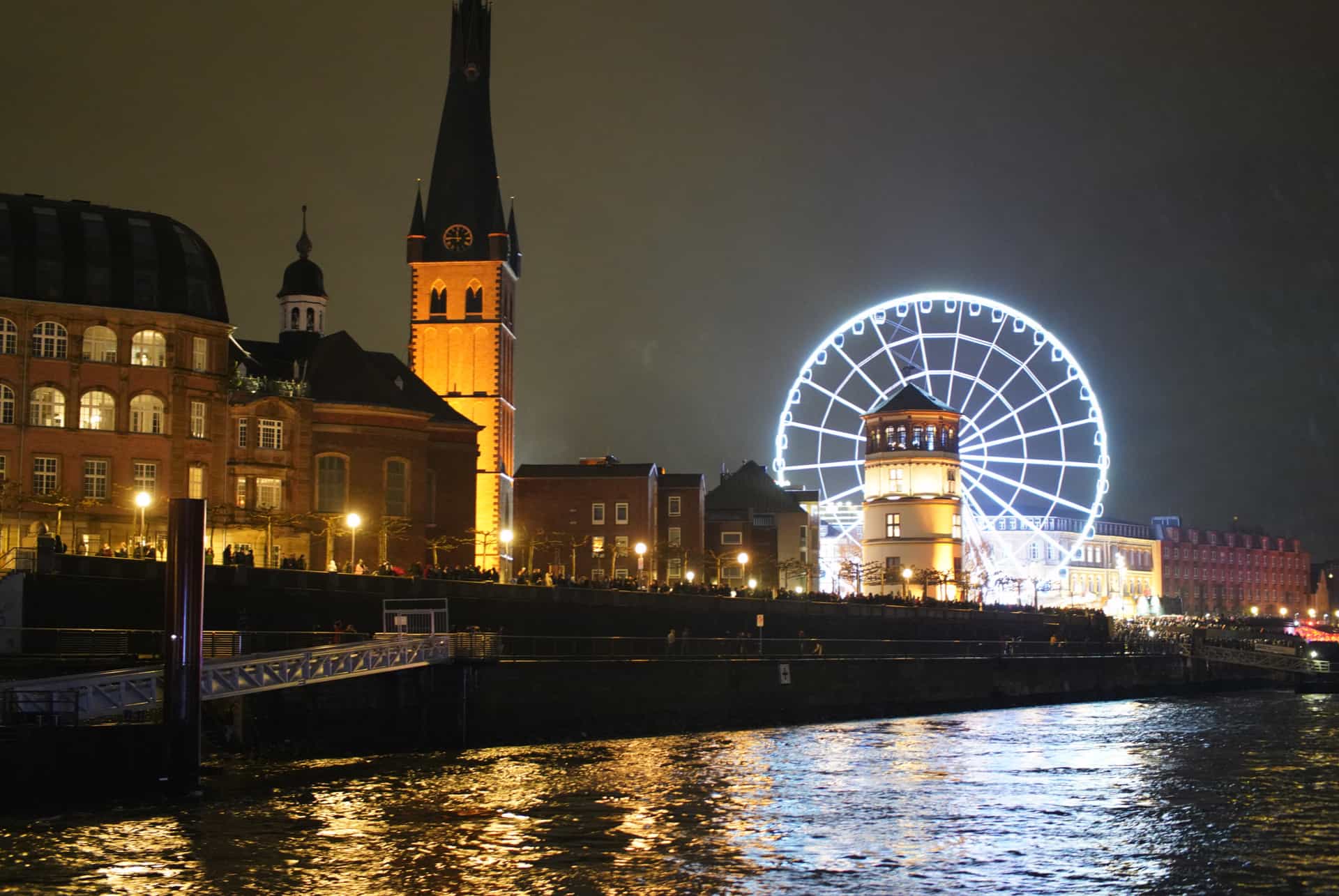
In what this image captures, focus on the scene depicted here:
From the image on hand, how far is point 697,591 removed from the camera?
87.7m

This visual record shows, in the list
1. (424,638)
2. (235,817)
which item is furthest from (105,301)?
(235,817)

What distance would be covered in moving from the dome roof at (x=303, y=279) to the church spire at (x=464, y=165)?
10.8 meters

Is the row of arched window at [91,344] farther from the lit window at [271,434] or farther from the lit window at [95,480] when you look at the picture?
the lit window at [271,434]

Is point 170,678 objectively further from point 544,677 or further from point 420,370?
point 420,370

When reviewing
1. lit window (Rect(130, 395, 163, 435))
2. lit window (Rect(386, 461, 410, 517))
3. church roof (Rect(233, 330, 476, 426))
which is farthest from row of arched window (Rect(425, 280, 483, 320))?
lit window (Rect(130, 395, 163, 435))

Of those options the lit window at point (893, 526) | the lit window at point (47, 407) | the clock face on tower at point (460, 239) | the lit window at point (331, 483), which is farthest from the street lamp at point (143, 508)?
the lit window at point (893, 526)

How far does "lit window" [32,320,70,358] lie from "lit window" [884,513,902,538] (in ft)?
227

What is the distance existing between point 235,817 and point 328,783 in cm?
709

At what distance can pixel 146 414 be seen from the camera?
71.2 m

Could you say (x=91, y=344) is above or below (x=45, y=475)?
above

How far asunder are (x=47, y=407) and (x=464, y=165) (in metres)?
52.2

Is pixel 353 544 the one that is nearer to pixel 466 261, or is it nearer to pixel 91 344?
pixel 91 344

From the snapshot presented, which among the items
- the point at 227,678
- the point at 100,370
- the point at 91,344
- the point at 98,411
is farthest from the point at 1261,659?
the point at 227,678

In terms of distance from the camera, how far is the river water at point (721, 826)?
34938 mm
